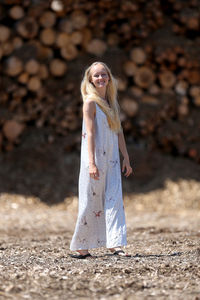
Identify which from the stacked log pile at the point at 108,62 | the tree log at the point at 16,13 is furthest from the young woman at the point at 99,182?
the tree log at the point at 16,13

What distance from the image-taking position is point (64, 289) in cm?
246

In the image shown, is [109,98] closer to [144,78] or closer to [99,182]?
[99,182]

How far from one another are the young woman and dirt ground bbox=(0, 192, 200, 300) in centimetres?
17

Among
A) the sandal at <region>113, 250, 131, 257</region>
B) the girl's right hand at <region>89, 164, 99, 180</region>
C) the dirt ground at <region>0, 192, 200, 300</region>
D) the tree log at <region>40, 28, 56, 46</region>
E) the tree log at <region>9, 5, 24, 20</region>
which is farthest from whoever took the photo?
the tree log at <region>40, 28, 56, 46</region>

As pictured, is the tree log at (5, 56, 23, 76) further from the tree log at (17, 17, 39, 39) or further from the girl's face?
the girl's face

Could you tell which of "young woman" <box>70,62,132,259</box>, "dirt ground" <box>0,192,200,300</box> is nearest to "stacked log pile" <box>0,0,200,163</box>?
"dirt ground" <box>0,192,200,300</box>

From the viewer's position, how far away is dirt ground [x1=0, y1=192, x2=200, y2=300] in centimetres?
243

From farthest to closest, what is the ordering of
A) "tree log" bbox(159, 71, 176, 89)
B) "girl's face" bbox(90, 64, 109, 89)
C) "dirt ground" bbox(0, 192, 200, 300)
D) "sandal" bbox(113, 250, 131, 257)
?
"tree log" bbox(159, 71, 176, 89), "girl's face" bbox(90, 64, 109, 89), "sandal" bbox(113, 250, 131, 257), "dirt ground" bbox(0, 192, 200, 300)

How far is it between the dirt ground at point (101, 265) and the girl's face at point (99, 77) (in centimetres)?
131

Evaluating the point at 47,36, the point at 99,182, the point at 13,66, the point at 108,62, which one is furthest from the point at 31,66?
the point at 99,182

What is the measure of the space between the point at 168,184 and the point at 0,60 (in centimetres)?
345

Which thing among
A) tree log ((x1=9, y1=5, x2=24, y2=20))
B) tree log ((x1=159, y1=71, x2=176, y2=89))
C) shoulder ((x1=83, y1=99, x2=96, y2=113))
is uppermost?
tree log ((x1=9, y1=5, x2=24, y2=20))

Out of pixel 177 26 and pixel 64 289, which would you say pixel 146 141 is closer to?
pixel 177 26

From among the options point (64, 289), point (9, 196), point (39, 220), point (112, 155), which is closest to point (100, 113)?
point (112, 155)
